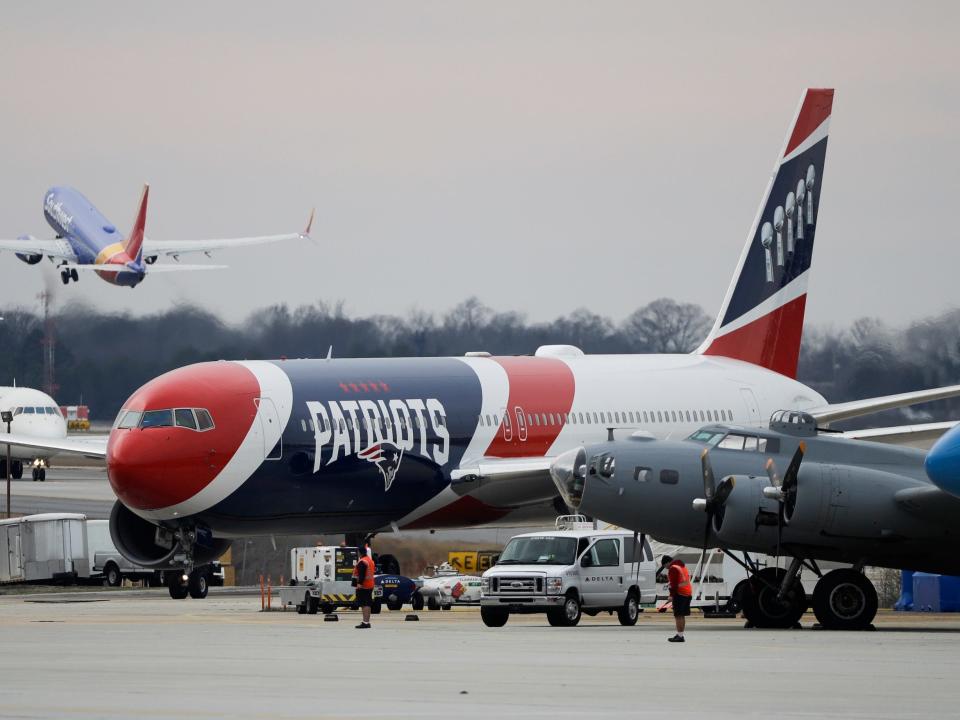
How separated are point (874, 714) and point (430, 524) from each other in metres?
29.3

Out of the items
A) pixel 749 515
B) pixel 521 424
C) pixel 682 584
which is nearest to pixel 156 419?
pixel 521 424

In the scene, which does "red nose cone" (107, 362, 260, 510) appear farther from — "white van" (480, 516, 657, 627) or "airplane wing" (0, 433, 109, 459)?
"white van" (480, 516, 657, 627)

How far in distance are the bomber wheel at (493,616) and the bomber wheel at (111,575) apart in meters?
21.5

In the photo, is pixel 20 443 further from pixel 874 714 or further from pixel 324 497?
pixel 874 714

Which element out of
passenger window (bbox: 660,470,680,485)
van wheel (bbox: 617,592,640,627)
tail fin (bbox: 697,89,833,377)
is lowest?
van wheel (bbox: 617,592,640,627)

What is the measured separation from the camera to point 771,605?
31.2m

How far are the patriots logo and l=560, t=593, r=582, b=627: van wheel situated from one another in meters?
9.98

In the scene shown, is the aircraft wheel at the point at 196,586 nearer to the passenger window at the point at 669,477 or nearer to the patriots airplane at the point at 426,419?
the patriots airplane at the point at 426,419

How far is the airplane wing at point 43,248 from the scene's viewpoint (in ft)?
343

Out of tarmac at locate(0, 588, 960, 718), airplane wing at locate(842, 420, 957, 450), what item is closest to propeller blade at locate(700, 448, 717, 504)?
tarmac at locate(0, 588, 960, 718)

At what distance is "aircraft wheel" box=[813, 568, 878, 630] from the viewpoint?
99.5 ft

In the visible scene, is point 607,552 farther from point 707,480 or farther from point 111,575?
point 111,575

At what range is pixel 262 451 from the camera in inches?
1583

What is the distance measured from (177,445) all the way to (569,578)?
10.5 metres
